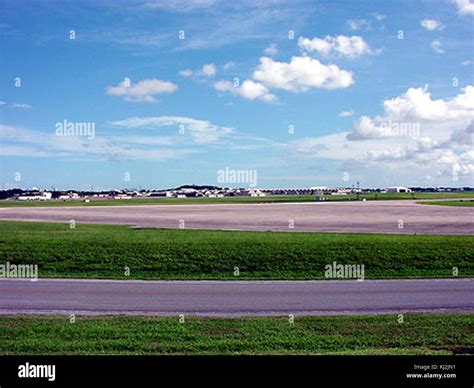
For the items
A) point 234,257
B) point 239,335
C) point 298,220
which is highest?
point 298,220

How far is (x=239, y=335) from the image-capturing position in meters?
9.91

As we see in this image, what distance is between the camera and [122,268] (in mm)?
20359

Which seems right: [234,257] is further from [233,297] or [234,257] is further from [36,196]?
[36,196]

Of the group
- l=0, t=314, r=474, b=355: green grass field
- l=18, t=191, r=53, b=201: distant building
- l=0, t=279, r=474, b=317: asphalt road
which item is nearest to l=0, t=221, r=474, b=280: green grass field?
l=0, t=279, r=474, b=317: asphalt road

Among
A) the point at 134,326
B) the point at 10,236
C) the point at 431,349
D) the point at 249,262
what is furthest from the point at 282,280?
the point at 10,236

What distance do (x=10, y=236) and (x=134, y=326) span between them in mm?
19339

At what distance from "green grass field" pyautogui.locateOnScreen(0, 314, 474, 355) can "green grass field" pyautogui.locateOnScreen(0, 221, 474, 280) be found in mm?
7676

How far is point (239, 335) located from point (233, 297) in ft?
15.1
